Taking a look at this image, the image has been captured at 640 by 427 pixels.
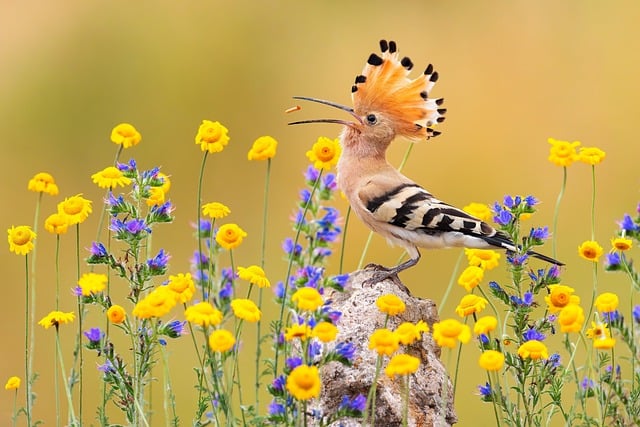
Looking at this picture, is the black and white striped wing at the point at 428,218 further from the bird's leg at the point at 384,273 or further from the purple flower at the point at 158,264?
the purple flower at the point at 158,264

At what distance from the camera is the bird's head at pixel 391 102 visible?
399 centimetres

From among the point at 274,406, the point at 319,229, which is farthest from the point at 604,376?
the point at 319,229

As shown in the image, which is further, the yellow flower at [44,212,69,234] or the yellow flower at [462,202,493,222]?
the yellow flower at [462,202,493,222]

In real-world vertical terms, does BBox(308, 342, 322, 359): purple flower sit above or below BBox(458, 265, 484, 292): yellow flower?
below

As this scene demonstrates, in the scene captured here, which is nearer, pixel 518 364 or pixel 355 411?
pixel 355 411

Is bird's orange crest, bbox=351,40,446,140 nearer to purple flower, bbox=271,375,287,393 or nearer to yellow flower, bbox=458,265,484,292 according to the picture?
yellow flower, bbox=458,265,484,292

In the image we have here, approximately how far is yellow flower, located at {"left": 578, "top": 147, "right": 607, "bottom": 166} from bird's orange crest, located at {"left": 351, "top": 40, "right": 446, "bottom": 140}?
64 cm

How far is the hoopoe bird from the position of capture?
371cm

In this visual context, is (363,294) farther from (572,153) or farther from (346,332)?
(572,153)

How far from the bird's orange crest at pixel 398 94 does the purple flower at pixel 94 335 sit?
1.57m

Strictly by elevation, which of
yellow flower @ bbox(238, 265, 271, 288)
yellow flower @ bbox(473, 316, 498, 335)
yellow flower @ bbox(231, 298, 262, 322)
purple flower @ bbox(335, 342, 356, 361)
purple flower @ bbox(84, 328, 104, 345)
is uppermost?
yellow flower @ bbox(238, 265, 271, 288)

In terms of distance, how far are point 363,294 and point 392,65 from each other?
3.47ft

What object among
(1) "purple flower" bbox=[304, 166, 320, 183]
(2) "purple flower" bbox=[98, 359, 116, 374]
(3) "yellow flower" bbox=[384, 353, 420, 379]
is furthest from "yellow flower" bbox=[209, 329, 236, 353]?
(1) "purple flower" bbox=[304, 166, 320, 183]

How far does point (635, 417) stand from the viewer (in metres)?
3.00
